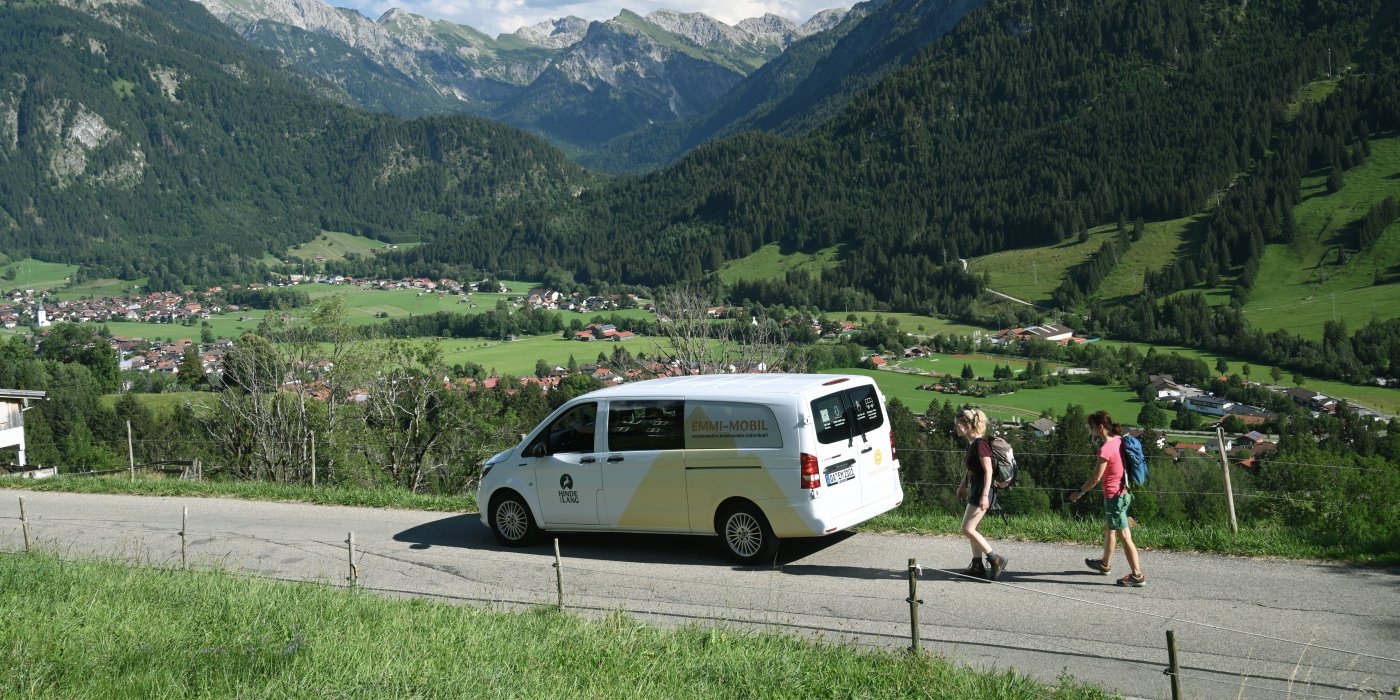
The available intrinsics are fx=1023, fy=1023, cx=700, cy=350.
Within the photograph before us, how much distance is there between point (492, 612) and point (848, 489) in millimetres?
4168

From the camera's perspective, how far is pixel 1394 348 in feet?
262

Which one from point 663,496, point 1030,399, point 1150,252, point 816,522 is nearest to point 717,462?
point 663,496

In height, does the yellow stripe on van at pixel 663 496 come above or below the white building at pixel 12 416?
below

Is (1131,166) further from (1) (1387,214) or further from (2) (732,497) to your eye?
(2) (732,497)

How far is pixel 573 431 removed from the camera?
12.9 meters

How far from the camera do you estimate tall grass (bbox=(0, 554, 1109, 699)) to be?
700 centimetres

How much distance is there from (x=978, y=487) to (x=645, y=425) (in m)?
3.94

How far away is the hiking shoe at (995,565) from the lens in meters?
A: 10.5

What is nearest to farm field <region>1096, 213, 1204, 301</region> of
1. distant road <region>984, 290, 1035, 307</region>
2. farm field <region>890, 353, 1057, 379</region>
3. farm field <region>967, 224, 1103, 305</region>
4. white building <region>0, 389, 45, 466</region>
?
farm field <region>967, 224, 1103, 305</region>

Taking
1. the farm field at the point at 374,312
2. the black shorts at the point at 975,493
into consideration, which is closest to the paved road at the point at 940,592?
the black shorts at the point at 975,493

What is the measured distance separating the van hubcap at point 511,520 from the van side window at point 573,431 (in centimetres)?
97

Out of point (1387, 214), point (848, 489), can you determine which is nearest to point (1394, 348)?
point (1387, 214)

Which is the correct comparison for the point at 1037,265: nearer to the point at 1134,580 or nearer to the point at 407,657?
the point at 1134,580

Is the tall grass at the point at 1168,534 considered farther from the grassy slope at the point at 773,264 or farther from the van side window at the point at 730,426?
the grassy slope at the point at 773,264
